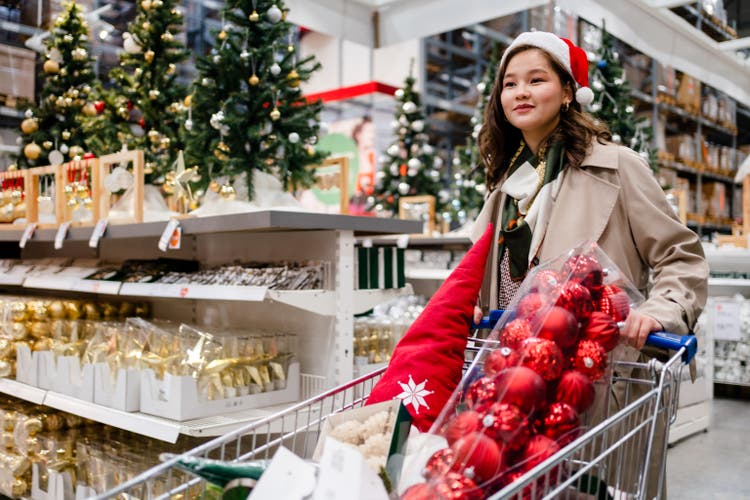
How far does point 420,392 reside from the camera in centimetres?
124

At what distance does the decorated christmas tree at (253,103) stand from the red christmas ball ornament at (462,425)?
2.52m

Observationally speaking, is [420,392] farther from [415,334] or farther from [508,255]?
[508,255]

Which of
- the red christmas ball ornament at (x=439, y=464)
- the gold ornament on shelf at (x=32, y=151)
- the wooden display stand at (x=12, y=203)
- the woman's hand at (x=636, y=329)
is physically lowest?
the red christmas ball ornament at (x=439, y=464)

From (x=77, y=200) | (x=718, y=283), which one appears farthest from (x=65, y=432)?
(x=718, y=283)

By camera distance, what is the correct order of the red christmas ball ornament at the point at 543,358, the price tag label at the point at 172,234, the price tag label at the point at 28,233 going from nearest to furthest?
the red christmas ball ornament at the point at 543,358
the price tag label at the point at 172,234
the price tag label at the point at 28,233

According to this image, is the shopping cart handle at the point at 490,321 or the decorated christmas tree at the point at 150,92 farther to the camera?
the decorated christmas tree at the point at 150,92

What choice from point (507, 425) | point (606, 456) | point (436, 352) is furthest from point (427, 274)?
point (507, 425)

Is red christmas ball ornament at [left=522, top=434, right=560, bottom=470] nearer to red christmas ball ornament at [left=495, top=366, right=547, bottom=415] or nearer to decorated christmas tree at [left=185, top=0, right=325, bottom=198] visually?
red christmas ball ornament at [left=495, top=366, right=547, bottom=415]

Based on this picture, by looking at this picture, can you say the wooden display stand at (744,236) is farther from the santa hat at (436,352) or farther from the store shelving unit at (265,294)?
the santa hat at (436,352)

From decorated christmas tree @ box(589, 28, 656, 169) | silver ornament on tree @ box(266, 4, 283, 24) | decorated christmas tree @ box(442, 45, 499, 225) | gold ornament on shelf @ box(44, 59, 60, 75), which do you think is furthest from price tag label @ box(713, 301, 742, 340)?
gold ornament on shelf @ box(44, 59, 60, 75)

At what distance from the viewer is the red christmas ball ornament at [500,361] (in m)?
1.05

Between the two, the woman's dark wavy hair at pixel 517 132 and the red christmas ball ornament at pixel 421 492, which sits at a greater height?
the woman's dark wavy hair at pixel 517 132

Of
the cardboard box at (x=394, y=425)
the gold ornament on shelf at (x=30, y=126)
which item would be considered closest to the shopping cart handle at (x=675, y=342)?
the cardboard box at (x=394, y=425)

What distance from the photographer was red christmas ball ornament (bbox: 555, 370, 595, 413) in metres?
1.04
